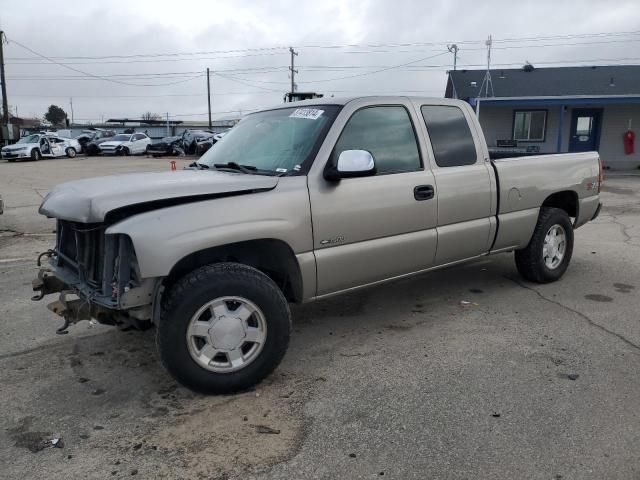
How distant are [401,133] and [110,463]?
310 cm

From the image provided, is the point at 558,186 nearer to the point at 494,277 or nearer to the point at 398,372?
the point at 494,277

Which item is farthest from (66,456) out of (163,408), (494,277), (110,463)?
(494,277)

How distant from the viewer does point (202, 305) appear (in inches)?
127

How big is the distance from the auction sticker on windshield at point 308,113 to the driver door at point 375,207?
21 cm

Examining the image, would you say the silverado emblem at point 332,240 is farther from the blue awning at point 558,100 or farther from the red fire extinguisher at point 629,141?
the red fire extinguisher at point 629,141

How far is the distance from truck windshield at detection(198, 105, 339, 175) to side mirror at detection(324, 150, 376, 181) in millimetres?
224

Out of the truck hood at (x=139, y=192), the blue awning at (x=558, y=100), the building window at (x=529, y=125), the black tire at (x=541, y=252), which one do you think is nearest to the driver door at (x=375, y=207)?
the truck hood at (x=139, y=192)

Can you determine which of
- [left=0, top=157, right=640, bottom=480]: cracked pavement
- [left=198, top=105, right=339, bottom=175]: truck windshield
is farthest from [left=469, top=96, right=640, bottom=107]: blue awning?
[left=198, top=105, right=339, bottom=175]: truck windshield

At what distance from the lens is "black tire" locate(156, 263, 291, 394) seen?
3.19 m

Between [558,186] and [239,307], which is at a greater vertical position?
[558,186]

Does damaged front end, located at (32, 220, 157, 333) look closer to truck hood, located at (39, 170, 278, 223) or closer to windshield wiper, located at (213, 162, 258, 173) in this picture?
truck hood, located at (39, 170, 278, 223)

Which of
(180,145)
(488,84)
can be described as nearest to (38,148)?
(180,145)

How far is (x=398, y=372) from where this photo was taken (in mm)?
3756

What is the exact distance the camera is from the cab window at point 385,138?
405cm
